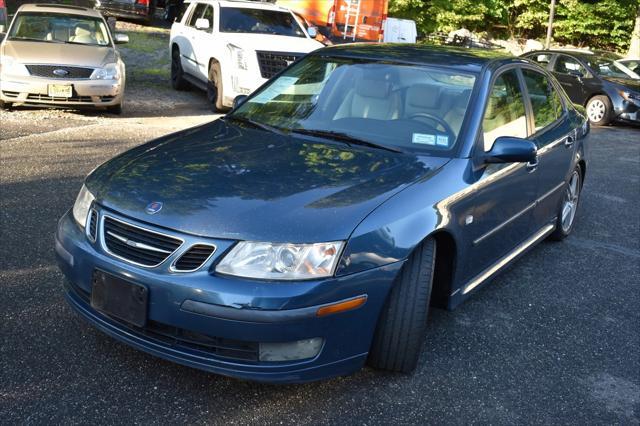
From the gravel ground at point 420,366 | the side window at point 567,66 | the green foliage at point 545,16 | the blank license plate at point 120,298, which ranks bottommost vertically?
the gravel ground at point 420,366

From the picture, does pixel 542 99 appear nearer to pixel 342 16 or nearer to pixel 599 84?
pixel 599 84

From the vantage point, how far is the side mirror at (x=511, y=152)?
148 inches

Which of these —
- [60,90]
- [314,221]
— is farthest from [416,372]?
[60,90]

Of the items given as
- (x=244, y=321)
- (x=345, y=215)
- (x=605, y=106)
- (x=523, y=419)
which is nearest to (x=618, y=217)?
(x=523, y=419)

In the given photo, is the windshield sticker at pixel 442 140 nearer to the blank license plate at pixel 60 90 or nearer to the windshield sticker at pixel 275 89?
the windshield sticker at pixel 275 89

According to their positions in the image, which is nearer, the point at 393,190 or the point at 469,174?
the point at 393,190

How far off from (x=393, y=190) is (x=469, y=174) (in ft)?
2.11

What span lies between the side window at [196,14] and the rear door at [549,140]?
26.8 feet

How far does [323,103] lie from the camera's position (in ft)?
13.9

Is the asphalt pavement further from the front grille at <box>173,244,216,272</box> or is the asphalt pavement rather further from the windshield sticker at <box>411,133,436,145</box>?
the windshield sticker at <box>411,133,436,145</box>

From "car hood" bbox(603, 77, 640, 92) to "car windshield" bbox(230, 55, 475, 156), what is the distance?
1070 centimetres

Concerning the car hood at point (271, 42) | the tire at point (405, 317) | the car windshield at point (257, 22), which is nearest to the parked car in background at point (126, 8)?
the car windshield at point (257, 22)

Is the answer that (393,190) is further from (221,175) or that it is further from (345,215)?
(221,175)

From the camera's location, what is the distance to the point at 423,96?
407 centimetres
